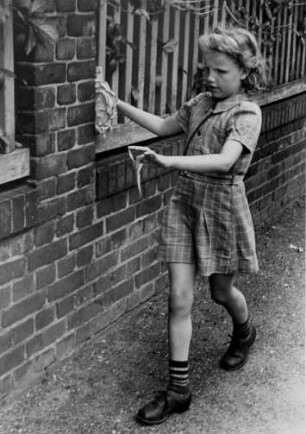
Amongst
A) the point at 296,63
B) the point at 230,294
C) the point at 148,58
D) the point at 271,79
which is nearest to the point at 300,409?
the point at 230,294

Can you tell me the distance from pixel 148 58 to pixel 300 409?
2.20 meters

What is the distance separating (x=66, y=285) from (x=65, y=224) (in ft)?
1.05

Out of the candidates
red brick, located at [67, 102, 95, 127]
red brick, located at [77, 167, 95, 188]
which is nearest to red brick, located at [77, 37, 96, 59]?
red brick, located at [67, 102, 95, 127]

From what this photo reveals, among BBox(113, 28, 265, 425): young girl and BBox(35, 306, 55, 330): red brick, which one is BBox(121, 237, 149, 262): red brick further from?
BBox(113, 28, 265, 425): young girl

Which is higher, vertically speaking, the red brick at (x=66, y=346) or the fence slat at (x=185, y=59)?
the fence slat at (x=185, y=59)

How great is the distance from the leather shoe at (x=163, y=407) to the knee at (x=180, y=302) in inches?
14.4

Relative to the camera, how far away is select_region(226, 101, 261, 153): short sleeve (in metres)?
3.68

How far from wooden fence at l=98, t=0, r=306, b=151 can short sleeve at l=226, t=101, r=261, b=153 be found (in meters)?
0.97

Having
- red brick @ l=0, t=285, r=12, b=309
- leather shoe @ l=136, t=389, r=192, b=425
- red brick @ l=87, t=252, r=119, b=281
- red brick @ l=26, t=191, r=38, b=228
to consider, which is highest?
red brick @ l=26, t=191, r=38, b=228

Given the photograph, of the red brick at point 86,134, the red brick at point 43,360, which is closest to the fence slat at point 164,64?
the red brick at point 86,134

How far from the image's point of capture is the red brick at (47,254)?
3.92 meters

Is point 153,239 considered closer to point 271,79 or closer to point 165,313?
point 165,313

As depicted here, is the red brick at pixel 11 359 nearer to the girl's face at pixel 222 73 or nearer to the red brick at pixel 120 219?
the red brick at pixel 120 219

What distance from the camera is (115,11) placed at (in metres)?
4.46
